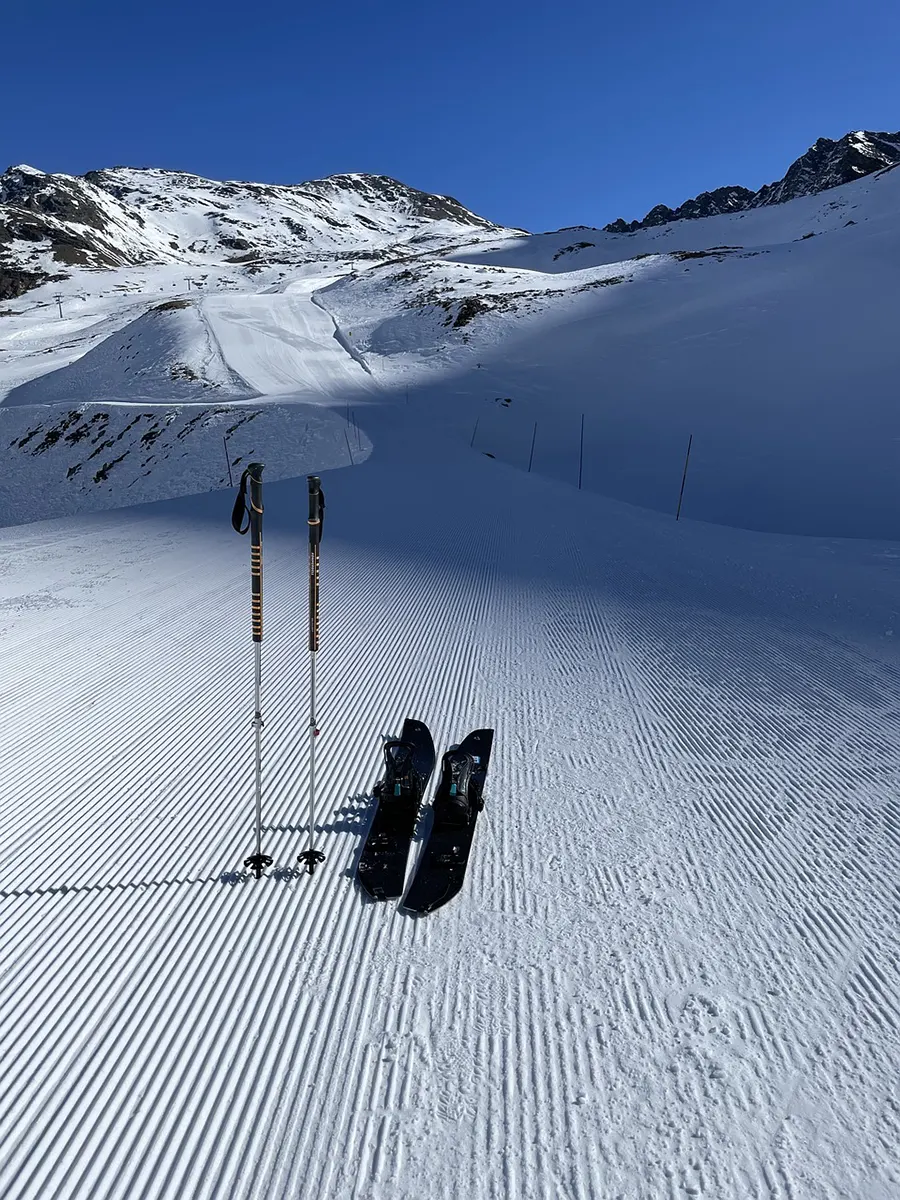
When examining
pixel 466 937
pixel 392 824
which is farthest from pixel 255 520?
pixel 466 937

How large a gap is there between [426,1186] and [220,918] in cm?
218

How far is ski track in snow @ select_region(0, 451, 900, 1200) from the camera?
331 centimetres

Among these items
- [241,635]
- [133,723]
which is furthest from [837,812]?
[241,635]

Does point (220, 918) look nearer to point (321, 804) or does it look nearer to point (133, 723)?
point (321, 804)

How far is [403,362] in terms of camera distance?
41.2 metres

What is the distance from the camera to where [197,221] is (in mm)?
137125

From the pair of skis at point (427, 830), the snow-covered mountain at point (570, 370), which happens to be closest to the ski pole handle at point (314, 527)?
the pair of skis at point (427, 830)

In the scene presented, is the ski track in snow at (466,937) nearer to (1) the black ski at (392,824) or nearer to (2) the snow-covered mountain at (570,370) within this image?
(1) the black ski at (392,824)

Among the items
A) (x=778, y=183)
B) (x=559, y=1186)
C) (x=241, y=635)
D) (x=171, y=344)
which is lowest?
(x=241, y=635)

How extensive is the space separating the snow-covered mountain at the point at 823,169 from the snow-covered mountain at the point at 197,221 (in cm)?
4914

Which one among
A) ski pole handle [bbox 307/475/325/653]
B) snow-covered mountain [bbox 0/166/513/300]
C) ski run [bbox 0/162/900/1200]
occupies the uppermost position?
snow-covered mountain [bbox 0/166/513/300]

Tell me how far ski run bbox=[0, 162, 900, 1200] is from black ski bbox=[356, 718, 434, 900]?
51mm

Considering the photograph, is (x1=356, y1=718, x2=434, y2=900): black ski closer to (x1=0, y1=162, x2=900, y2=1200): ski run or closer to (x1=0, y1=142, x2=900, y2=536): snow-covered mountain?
(x1=0, y1=162, x2=900, y2=1200): ski run

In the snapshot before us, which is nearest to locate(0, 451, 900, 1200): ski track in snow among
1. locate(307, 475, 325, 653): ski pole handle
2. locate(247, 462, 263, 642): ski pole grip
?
locate(307, 475, 325, 653): ski pole handle
